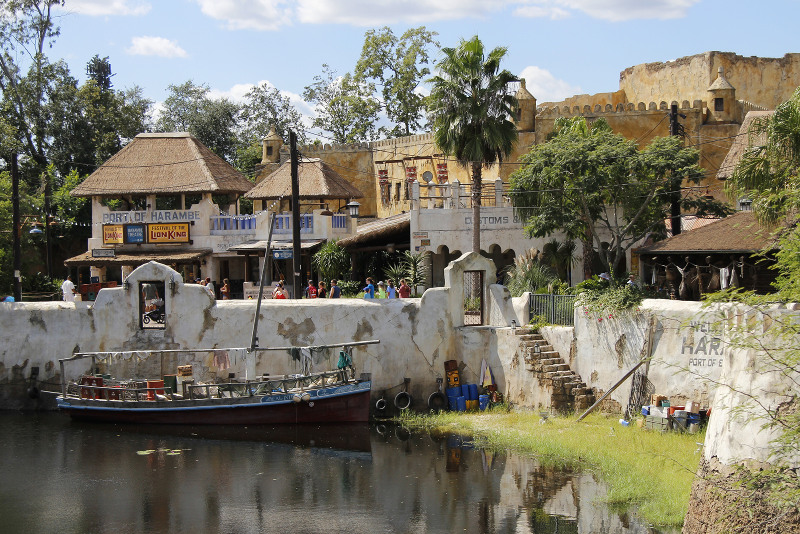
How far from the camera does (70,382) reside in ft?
95.5

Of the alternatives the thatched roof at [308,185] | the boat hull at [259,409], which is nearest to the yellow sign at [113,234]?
the thatched roof at [308,185]

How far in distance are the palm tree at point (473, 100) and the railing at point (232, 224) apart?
1101cm

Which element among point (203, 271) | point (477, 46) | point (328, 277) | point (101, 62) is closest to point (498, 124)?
point (477, 46)

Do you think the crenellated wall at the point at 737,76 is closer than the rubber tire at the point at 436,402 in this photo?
No

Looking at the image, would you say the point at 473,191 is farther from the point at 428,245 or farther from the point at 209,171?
the point at 209,171

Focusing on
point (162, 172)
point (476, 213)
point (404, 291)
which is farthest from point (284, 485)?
point (162, 172)

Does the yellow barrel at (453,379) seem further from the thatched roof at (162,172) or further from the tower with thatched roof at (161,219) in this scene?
the thatched roof at (162,172)

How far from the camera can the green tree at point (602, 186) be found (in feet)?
102

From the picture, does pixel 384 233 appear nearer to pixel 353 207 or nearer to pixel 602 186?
pixel 353 207

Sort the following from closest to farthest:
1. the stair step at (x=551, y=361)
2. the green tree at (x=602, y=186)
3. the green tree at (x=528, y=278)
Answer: the stair step at (x=551, y=361) < the green tree at (x=528, y=278) < the green tree at (x=602, y=186)

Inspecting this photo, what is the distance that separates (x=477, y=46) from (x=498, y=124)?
2746mm

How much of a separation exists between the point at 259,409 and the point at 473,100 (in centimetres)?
1300

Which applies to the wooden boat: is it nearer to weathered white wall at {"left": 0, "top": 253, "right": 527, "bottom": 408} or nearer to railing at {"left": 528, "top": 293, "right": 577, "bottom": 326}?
weathered white wall at {"left": 0, "top": 253, "right": 527, "bottom": 408}

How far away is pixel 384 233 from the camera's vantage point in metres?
37.4
